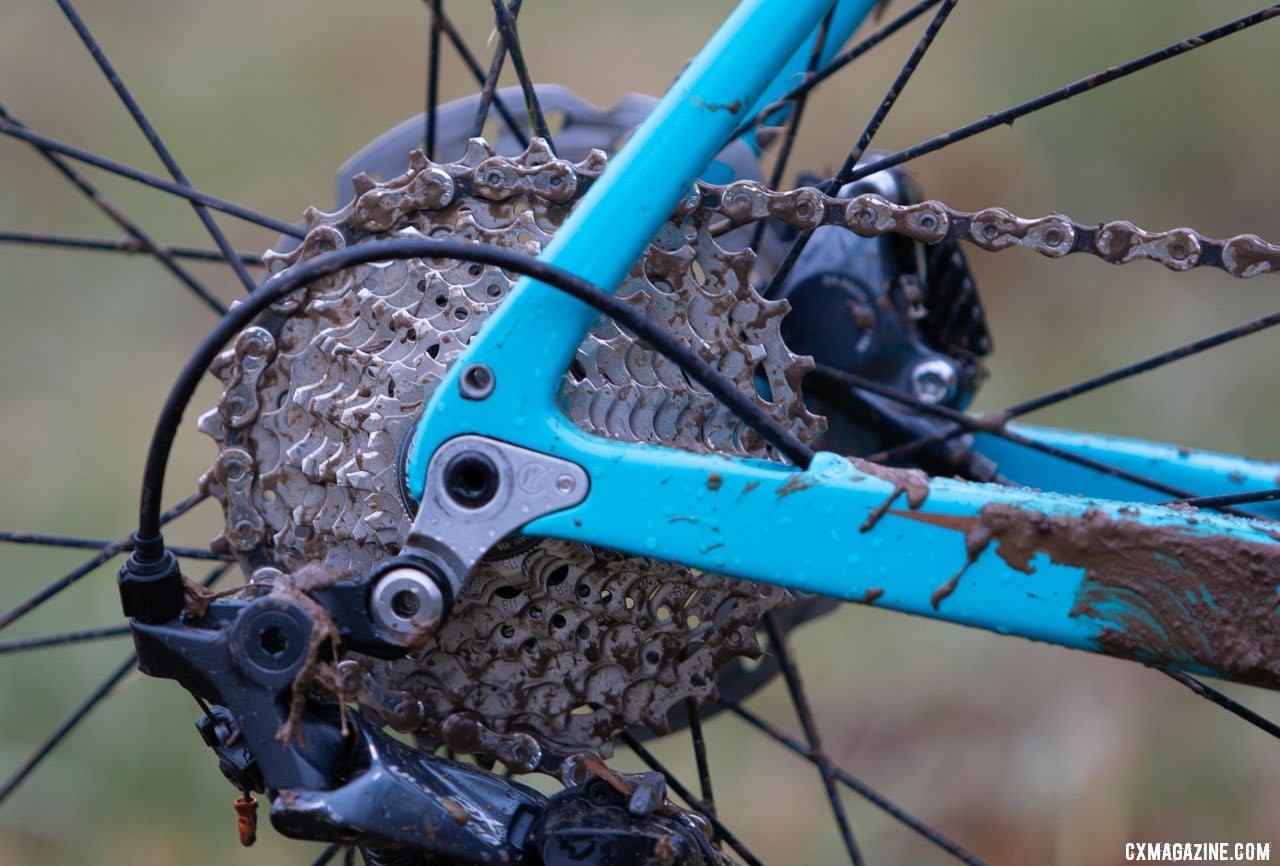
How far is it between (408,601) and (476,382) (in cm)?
15

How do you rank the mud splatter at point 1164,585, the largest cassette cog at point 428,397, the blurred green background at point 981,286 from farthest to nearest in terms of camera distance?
the blurred green background at point 981,286 → the largest cassette cog at point 428,397 → the mud splatter at point 1164,585

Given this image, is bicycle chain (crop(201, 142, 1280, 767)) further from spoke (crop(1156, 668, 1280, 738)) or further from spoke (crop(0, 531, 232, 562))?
spoke (crop(1156, 668, 1280, 738))

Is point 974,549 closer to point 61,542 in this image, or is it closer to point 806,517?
point 806,517

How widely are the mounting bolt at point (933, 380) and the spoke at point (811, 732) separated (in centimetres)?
26

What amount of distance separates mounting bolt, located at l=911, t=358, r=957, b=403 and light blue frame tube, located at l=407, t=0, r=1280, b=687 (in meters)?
0.35

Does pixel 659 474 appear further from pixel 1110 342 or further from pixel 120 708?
pixel 1110 342

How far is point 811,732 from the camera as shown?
3.85 ft

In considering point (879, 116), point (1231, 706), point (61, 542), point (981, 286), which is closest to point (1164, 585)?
point (1231, 706)

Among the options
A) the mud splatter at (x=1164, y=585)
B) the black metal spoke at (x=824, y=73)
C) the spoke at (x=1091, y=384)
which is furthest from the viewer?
the black metal spoke at (x=824, y=73)

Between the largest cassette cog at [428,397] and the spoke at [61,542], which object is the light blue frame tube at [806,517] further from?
the spoke at [61,542]

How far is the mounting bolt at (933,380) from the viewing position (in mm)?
1134

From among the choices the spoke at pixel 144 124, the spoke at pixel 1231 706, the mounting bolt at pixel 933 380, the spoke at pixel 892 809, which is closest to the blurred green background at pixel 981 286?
the spoke at pixel 892 809

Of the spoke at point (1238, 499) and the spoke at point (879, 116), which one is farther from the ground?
the spoke at point (879, 116)

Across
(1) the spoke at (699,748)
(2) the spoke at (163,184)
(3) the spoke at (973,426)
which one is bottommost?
(1) the spoke at (699,748)
